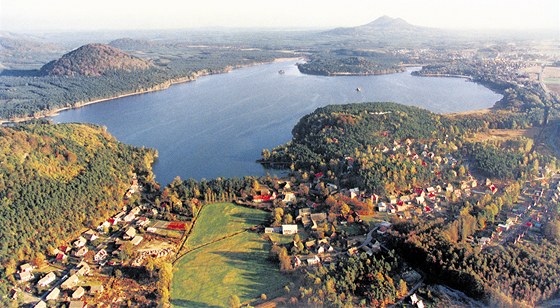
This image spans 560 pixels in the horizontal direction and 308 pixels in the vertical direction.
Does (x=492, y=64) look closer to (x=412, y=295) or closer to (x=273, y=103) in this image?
(x=273, y=103)

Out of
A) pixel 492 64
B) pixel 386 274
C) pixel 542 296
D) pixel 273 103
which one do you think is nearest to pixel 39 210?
pixel 386 274

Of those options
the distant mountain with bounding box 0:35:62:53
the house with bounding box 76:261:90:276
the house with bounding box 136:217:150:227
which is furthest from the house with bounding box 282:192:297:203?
the distant mountain with bounding box 0:35:62:53

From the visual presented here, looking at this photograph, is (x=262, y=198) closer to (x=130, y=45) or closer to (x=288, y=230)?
(x=288, y=230)

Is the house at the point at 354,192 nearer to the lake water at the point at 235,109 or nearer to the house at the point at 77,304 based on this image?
the lake water at the point at 235,109

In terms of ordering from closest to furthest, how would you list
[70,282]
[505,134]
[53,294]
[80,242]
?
[53,294]
[70,282]
[80,242]
[505,134]

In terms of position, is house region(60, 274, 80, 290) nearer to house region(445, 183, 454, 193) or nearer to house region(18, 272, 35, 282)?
house region(18, 272, 35, 282)

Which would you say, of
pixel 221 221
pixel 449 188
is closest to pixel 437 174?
pixel 449 188
